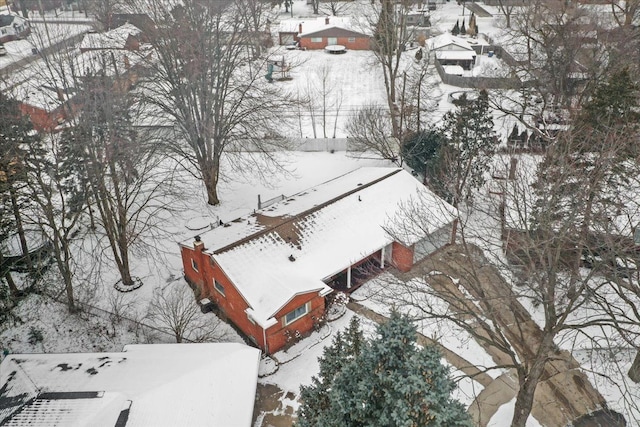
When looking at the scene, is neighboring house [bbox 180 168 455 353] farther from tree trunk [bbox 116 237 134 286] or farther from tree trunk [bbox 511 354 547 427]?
tree trunk [bbox 511 354 547 427]

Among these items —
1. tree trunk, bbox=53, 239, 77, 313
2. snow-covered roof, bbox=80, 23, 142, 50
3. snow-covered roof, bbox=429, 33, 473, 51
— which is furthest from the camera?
snow-covered roof, bbox=429, 33, 473, 51

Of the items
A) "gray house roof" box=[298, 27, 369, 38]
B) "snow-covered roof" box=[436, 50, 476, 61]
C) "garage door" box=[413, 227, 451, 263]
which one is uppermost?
"gray house roof" box=[298, 27, 369, 38]

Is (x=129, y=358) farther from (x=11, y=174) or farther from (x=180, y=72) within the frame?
(x=180, y=72)

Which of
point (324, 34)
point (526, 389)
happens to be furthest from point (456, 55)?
point (526, 389)

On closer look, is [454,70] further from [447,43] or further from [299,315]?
[299,315]

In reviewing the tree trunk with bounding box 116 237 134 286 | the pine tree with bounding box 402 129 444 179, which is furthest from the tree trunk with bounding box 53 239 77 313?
the pine tree with bounding box 402 129 444 179

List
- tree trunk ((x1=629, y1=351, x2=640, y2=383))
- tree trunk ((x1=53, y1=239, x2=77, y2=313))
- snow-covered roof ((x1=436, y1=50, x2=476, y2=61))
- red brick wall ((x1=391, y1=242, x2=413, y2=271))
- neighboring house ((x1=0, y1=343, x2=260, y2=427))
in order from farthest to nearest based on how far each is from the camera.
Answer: snow-covered roof ((x1=436, y1=50, x2=476, y2=61))
red brick wall ((x1=391, y1=242, x2=413, y2=271))
tree trunk ((x1=53, y1=239, x2=77, y2=313))
tree trunk ((x1=629, y1=351, x2=640, y2=383))
neighboring house ((x1=0, y1=343, x2=260, y2=427))

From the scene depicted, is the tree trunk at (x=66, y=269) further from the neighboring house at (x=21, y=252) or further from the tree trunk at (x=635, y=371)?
the tree trunk at (x=635, y=371)

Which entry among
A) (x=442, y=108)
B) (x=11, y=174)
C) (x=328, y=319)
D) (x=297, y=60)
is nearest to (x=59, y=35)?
(x=11, y=174)

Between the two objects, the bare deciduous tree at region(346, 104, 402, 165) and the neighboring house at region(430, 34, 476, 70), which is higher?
the neighboring house at region(430, 34, 476, 70)
